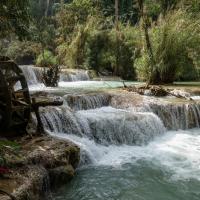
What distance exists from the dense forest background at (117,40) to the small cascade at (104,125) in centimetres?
210

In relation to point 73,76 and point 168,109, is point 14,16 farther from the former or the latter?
point 73,76

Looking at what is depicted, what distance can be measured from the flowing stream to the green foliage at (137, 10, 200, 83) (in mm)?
5170

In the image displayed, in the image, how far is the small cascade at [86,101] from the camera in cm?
1271

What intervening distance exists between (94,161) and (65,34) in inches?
960

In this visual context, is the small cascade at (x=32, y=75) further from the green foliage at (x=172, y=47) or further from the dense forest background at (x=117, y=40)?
the green foliage at (x=172, y=47)

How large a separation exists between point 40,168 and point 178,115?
23.3 ft

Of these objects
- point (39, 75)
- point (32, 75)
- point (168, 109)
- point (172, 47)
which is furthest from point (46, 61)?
point (168, 109)

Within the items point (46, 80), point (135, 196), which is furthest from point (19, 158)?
point (46, 80)

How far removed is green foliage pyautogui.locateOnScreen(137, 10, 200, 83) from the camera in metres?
18.7

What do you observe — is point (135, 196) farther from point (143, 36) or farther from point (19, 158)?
point (143, 36)

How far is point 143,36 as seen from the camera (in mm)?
19984

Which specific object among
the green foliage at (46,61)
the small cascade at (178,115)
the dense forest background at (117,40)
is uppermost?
the dense forest background at (117,40)

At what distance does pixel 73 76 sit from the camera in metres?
23.1

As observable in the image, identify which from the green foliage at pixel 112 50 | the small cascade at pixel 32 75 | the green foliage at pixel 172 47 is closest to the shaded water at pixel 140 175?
Result: the green foliage at pixel 172 47
